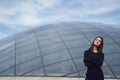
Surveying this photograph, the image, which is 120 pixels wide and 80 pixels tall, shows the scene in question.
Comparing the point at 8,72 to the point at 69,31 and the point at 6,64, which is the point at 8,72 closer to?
the point at 6,64

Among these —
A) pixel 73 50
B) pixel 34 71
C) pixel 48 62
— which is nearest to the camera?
pixel 34 71

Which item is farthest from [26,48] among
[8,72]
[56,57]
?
[8,72]

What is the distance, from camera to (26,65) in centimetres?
1634

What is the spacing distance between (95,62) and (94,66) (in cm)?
10

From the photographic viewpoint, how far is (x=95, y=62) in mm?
6121

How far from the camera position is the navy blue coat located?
6.07 m

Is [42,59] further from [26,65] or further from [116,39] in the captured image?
[116,39]

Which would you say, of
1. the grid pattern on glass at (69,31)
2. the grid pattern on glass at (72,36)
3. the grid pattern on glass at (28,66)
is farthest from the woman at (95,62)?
the grid pattern on glass at (69,31)

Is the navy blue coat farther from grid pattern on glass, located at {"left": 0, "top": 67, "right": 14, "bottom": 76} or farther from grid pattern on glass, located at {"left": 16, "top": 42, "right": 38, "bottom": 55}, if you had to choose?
grid pattern on glass, located at {"left": 16, "top": 42, "right": 38, "bottom": 55}

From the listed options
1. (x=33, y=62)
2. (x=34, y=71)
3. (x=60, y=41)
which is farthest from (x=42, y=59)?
(x=60, y=41)

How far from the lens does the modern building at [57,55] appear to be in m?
14.4

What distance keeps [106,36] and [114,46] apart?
2.80m

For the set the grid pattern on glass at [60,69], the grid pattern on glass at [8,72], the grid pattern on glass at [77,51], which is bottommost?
the grid pattern on glass at [8,72]

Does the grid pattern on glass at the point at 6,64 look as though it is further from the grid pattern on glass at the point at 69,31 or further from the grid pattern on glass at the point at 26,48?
the grid pattern on glass at the point at 69,31
